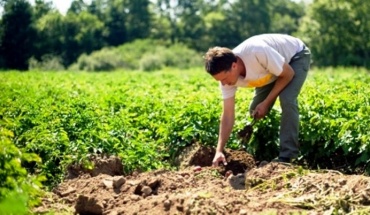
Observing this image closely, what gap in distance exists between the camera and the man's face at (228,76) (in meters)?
5.93

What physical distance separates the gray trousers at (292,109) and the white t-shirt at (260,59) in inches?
6.9

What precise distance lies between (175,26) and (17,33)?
68114mm

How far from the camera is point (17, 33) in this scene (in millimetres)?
20328

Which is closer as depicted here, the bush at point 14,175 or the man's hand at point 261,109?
the bush at point 14,175

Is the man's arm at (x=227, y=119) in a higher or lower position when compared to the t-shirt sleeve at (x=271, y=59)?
lower

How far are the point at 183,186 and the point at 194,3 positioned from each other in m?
92.8

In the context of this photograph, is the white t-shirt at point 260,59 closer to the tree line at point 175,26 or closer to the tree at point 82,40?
the tree line at point 175,26

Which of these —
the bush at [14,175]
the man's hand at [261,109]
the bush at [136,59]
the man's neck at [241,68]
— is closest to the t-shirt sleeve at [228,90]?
the man's neck at [241,68]

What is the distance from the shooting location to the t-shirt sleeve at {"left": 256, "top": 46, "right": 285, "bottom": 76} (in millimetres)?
6078

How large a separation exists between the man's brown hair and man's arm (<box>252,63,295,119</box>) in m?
0.72

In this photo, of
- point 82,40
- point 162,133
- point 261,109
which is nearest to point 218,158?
point 261,109

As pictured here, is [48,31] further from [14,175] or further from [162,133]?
[14,175]

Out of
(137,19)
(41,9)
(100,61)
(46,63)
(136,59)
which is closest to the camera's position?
(41,9)

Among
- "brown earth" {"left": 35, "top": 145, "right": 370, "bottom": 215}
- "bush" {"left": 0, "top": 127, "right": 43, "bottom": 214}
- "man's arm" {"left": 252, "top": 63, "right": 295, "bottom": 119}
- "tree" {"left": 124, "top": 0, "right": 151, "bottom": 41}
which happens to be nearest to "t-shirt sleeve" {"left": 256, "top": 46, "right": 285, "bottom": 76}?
"man's arm" {"left": 252, "top": 63, "right": 295, "bottom": 119}
